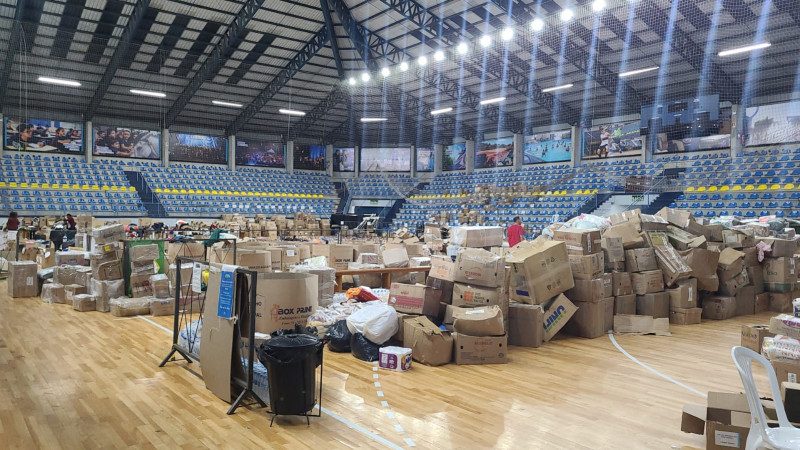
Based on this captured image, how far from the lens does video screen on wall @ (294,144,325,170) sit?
28953 millimetres

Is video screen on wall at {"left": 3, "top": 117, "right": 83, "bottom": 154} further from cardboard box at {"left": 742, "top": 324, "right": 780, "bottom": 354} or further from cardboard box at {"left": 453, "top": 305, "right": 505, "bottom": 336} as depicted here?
cardboard box at {"left": 742, "top": 324, "right": 780, "bottom": 354}

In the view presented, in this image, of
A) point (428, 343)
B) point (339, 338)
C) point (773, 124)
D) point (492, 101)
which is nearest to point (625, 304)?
point (428, 343)

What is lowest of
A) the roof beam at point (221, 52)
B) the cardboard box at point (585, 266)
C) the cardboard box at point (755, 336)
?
the cardboard box at point (755, 336)

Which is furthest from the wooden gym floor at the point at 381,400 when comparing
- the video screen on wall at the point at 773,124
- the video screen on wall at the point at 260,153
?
the video screen on wall at the point at 260,153

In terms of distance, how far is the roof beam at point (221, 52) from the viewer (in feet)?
51.8

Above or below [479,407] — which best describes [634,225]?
above

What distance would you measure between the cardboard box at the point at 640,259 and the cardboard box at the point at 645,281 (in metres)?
0.08

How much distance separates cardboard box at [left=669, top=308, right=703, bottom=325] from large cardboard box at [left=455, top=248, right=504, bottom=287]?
3083 millimetres

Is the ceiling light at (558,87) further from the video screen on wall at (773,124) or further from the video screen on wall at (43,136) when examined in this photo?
the video screen on wall at (43,136)

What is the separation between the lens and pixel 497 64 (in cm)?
1811

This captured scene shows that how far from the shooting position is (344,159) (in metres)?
30.0

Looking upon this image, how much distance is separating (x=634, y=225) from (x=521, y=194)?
1584 centimetres

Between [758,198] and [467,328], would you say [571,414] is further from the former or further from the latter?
[758,198]

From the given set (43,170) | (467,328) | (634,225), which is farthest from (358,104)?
(467,328)
